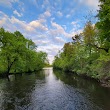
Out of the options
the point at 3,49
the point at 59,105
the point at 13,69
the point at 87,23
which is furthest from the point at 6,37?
the point at 59,105

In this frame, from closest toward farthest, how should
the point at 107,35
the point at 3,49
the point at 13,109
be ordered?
the point at 13,109, the point at 107,35, the point at 3,49

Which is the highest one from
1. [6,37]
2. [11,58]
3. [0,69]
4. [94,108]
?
[6,37]

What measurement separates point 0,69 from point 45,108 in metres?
34.1

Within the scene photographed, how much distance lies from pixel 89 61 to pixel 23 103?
3414 cm

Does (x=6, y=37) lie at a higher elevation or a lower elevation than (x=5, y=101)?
higher

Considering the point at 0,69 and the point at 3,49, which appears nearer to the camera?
the point at 0,69

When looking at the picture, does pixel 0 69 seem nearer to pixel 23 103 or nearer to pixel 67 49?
pixel 23 103

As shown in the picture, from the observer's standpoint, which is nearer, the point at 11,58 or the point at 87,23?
the point at 87,23

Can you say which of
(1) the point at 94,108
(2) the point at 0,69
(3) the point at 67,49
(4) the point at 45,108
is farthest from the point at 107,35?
(3) the point at 67,49

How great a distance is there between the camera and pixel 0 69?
150ft

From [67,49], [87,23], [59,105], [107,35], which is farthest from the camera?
[67,49]

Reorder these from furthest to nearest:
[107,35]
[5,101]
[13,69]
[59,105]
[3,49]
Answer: [13,69] → [3,49] → [107,35] → [5,101] → [59,105]

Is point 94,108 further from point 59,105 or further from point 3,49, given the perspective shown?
point 3,49

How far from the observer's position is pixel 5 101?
59.3 feet
